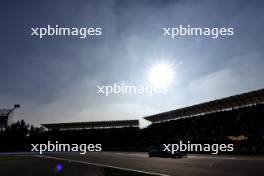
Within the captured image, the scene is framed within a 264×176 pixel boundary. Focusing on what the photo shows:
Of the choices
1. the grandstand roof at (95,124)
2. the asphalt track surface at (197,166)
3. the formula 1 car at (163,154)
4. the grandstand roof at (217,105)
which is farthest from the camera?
the grandstand roof at (95,124)

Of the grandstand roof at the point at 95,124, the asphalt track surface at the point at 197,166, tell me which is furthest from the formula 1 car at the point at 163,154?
the grandstand roof at the point at 95,124

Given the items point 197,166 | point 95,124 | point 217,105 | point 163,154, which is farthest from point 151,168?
point 95,124

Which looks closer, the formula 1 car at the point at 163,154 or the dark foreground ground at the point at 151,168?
the dark foreground ground at the point at 151,168

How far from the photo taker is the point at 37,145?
90.0 meters

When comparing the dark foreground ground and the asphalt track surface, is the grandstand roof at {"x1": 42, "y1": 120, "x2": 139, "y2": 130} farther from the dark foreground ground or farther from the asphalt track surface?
the dark foreground ground

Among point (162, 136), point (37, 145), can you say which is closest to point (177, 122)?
point (162, 136)

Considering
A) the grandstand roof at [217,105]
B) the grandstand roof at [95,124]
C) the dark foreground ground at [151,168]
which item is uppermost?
the grandstand roof at [217,105]

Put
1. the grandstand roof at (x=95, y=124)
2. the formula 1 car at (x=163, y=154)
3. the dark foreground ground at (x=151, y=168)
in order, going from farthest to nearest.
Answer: the grandstand roof at (x=95, y=124), the formula 1 car at (x=163, y=154), the dark foreground ground at (x=151, y=168)

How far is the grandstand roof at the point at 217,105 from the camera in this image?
187 feet

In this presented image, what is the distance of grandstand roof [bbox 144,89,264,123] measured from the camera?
57.1 metres

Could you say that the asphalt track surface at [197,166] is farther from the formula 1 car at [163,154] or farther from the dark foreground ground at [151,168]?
the formula 1 car at [163,154]

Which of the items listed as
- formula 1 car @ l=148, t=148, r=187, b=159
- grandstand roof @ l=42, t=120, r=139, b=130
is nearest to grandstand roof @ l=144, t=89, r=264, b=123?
grandstand roof @ l=42, t=120, r=139, b=130

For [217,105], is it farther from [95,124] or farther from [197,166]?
[197,166]

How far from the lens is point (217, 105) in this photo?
65.3 m
